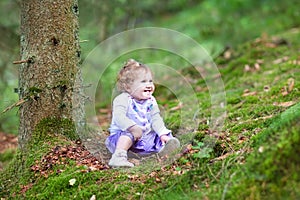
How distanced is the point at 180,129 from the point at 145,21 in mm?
9377

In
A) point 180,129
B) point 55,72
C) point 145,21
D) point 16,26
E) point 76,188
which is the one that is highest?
point 145,21

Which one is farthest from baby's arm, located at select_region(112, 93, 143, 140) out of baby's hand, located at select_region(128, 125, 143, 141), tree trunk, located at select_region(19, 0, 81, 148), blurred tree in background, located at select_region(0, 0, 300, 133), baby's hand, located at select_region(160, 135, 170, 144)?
blurred tree in background, located at select_region(0, 0, 300, 133)

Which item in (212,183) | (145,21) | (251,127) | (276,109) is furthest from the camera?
(145,21)

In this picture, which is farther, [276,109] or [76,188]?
[276,109]

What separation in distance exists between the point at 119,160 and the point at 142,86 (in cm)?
75

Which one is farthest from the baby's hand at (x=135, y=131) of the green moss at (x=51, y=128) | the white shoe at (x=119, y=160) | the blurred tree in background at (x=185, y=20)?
the blurred tree in background at (x=185, y=20)

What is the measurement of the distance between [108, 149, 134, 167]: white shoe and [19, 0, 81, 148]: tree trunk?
2.58 ft

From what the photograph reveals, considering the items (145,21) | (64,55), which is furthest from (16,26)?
(145,21)

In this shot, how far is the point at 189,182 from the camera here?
3.42 meters

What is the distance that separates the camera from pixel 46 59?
4.24m

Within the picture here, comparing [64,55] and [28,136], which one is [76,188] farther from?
[64,55]

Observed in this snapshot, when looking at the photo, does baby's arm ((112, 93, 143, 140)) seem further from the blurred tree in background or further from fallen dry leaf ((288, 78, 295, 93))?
the blurred tree in background

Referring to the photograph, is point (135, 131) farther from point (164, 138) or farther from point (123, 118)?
point (164, 138)

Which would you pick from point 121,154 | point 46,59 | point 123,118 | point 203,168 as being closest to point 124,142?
point 121,154
